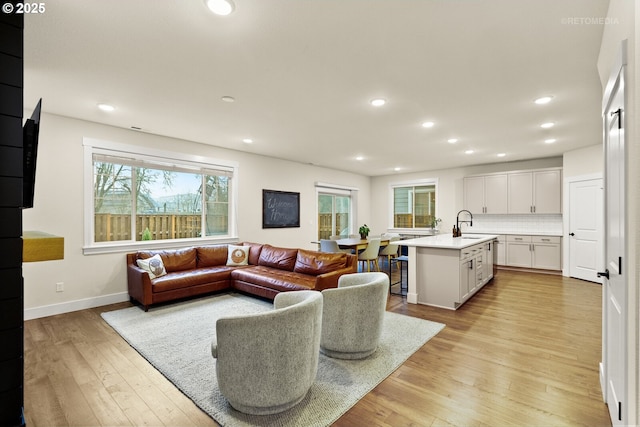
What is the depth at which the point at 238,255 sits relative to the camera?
531 cm

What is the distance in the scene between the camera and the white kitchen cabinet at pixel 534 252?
634 centimetres

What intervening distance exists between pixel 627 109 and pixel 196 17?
8.23 ft

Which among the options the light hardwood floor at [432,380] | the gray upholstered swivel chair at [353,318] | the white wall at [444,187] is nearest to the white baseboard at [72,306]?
the light hardwood floor at [432,380]

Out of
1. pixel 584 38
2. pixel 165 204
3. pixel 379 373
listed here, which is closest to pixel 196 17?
pixel 584 38

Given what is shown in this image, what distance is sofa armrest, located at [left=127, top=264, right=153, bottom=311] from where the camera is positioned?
157 inches

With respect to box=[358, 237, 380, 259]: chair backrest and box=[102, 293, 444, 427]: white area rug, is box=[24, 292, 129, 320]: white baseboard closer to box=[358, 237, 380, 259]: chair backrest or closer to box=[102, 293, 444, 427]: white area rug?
box=[102, 293, 444, 427]: white area rug

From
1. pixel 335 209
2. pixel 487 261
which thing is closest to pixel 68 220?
pixel 335 209

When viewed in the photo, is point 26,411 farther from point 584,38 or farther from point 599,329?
point 599,329

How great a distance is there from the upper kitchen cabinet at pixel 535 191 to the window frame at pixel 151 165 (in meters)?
6.23

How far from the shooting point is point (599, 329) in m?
3.32

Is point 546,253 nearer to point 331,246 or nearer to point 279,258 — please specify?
point 331,246

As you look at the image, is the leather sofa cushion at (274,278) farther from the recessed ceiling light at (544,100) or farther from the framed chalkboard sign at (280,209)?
the recessed ceiling light at (544,100)

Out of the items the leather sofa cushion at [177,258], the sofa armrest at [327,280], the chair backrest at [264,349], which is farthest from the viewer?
the leather sofa cushion at [177,258]

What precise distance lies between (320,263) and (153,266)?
2382 mm
